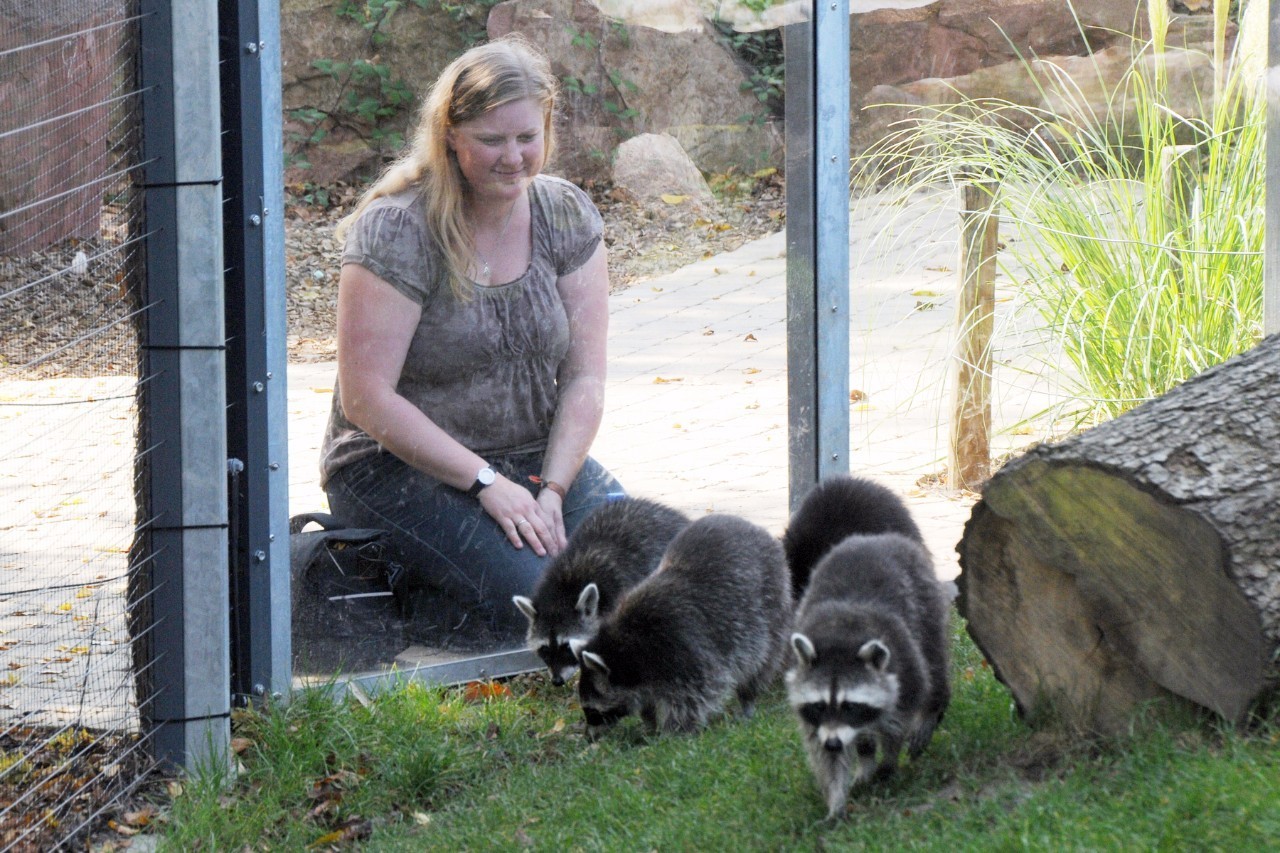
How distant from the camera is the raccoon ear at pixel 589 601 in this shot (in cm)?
495

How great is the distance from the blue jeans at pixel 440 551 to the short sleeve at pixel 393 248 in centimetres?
67

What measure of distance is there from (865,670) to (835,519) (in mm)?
1789

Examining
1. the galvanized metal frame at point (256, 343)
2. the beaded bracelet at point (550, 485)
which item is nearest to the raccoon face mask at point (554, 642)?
the beaded bracelet at point (550, 485)

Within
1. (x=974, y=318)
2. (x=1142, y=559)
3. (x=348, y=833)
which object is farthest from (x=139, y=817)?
(x=974, y=318)

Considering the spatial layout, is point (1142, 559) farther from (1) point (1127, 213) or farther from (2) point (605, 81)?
(1) point (1127, 213)

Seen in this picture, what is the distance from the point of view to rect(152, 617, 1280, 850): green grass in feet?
10.6

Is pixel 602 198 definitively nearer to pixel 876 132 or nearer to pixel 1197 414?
pixel 876 132

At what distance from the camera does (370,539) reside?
5328 millimetres

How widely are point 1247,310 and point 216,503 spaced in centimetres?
495

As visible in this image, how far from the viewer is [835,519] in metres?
5.36

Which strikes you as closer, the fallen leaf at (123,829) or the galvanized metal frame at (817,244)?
the fallen leaf at (123,829)

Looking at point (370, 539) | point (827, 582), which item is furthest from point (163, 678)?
point (827, 582)

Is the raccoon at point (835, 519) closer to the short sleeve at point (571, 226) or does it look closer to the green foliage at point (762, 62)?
the short sleeve at point (571, 226)

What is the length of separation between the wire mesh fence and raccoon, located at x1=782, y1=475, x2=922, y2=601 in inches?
93.1
